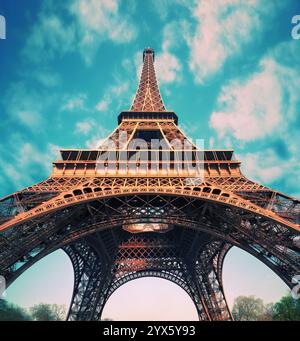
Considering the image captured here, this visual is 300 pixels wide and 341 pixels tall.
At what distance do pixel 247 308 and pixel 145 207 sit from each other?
3114 cm

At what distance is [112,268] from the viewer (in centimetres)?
2719

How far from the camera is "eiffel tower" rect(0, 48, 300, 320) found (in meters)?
13.5

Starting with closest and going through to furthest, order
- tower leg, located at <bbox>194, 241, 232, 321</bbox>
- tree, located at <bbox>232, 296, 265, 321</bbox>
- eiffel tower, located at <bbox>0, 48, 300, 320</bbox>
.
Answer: eiffel tower, located at <bbox>0, 48, 300, 320</bbox>
tower leg, located at <bbox>194, 241, 232, 321</bbox>
tree, located at <bbox>232, 296, 265, 321</bbox>

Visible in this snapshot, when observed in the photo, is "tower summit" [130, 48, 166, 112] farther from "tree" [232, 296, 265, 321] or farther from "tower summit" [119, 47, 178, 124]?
"tree" [232, 296, 265, 321]

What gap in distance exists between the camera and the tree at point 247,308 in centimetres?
3678

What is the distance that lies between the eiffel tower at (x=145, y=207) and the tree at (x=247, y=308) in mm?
14674

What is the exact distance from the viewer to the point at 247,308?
1522 inches

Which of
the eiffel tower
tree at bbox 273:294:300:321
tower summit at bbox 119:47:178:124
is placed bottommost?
tree at bbox 273:294:300:321

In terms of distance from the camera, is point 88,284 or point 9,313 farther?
point 9,313

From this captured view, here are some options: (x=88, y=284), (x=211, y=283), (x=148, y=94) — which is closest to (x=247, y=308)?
(x=211, y=283)

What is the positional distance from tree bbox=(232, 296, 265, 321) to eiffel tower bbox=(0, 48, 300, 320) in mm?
14674

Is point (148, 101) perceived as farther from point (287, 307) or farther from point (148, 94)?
point (287, 307)

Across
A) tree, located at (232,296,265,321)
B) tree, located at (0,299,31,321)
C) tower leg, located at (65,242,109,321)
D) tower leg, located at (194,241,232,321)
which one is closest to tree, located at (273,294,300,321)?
tower leg, located at (194,241,232,321)
